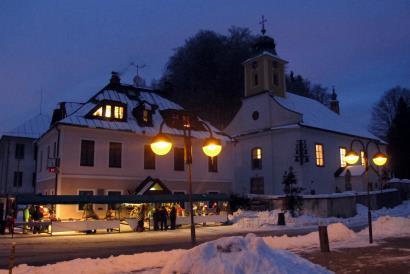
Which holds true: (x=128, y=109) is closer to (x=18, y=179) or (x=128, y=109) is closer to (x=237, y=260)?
(x=18, y=179)

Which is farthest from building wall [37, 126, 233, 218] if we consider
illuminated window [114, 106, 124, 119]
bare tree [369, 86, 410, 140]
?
bare tree [369, 86, 410, 140]

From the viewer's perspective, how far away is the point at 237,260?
10414mm

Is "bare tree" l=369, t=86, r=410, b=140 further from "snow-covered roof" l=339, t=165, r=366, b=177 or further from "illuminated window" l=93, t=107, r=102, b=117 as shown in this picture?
"illuminated window" l=93, t=107, r=102, b=117

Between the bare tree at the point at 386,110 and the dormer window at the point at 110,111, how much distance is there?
166ft

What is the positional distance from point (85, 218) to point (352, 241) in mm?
16290

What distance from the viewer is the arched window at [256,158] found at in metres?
46.8

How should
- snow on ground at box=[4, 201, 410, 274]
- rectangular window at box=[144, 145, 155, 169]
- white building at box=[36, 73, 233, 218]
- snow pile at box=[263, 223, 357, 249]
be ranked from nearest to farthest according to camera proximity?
snow on ground at box=[4, 201, 410, 274] < snow pile at box=[263, 223, 357, 249] < white building at box=[36, 73, 233, 218] < rectangular window at box=[144, 145, 155, 169]

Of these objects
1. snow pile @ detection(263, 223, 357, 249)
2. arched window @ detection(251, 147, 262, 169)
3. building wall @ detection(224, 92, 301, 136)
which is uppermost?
building wall @ detection(224, 92, 301, 136)

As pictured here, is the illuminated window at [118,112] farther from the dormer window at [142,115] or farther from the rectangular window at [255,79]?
the rectangular window at [255,79]

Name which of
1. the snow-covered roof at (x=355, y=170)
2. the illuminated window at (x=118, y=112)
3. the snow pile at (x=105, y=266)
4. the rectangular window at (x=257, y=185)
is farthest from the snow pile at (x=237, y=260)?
the snow-covered roof at (x=355, y=170)

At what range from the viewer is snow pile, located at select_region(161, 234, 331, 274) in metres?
10.1

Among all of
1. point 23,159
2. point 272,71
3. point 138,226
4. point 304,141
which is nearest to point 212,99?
point 272,71

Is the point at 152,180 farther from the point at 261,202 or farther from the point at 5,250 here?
the point at 5,250

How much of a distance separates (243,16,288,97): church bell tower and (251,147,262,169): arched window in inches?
249
